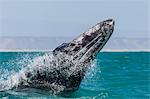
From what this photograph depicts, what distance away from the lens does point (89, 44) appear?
1695 cm

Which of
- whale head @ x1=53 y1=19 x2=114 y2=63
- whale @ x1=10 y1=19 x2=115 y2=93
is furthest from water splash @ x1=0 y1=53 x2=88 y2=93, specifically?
whale head @ x1=53 y1=19 x2=114 y2=63

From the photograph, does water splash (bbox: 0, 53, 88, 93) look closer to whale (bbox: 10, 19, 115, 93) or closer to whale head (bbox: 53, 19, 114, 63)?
whale (bbox: 10, 19, 115, 93)

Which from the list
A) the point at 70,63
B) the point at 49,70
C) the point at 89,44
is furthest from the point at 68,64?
the point at 89,44

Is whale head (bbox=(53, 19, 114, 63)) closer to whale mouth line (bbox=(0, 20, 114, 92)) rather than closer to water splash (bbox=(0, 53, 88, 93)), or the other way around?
whale mouth line (bbox=(0, 20, 114, 92))

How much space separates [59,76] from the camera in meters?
16.9

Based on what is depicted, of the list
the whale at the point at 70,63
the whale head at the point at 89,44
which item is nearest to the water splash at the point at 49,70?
the whale at the point at 70,63

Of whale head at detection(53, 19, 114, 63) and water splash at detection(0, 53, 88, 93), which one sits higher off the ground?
whale head at detection(53, 19, 114, 63)

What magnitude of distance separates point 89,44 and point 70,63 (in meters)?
0.88

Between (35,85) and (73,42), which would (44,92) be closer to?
(35,85)

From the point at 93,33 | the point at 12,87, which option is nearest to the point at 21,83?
the point at 12,87

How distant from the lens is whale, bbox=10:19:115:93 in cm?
1680

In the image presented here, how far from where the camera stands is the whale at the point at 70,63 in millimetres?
16797

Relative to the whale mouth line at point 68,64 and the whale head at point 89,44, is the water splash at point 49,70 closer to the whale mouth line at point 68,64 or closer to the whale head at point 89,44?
the whale mouth line at point 68,64

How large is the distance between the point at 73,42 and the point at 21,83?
217cm
